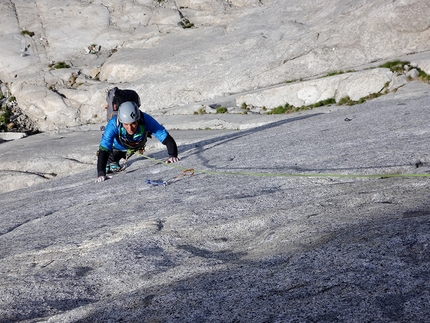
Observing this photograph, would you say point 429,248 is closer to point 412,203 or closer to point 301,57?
point 412,203

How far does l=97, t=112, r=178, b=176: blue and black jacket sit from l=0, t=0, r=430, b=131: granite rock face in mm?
14343

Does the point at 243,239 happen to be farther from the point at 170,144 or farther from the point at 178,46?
the point at 178,46

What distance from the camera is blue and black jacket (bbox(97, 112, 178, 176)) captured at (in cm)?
1255

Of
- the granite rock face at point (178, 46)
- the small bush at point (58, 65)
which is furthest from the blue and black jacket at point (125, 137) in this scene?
the small bush at point (58, 65)

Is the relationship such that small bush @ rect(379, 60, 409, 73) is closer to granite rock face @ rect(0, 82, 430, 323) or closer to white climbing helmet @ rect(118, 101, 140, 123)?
granite rock face @ rect(0, 82, 430, 323)

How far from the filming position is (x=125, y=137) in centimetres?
1275

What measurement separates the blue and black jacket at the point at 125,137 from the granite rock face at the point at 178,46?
14343 millimetres

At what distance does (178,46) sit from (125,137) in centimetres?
2351

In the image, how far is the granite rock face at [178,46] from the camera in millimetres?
28234

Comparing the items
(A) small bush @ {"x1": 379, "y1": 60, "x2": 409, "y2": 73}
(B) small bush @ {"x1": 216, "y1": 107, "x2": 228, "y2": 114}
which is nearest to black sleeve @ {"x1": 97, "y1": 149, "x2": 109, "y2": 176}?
(B) small bush @ {"x1": 216, "y1": 107, "x2": 228, "y2": 114}

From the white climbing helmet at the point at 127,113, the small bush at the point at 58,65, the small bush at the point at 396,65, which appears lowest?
the small bush at the point at 396,65

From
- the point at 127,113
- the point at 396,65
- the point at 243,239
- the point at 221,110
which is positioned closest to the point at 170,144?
the point at 127,113

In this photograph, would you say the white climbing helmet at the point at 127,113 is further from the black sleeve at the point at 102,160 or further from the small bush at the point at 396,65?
the small bush at the point at 396,65

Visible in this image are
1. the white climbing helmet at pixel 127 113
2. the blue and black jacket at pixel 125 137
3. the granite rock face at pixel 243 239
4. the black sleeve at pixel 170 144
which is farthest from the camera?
the black sleeve at pixel 170 144
